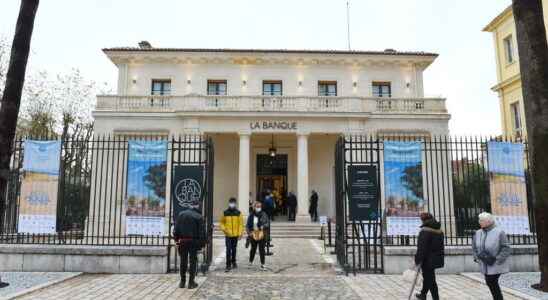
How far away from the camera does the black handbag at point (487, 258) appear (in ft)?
19.4

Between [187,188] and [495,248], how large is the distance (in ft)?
22.4

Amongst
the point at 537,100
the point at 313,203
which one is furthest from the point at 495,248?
the point at 313,203

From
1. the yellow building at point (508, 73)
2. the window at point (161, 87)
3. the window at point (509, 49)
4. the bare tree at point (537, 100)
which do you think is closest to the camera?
the bare tree at point (537, 100)

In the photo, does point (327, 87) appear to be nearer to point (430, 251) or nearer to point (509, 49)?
point (509, 49)

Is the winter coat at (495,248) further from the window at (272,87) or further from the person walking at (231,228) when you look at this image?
the window at (272,87)

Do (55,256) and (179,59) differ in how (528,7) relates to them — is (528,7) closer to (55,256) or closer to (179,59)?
(55,256)

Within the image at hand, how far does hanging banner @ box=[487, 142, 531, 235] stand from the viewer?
34.3ft

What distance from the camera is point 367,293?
7598 millimetres

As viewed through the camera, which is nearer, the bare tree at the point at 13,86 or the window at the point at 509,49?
the bare tree at the point at 13,86

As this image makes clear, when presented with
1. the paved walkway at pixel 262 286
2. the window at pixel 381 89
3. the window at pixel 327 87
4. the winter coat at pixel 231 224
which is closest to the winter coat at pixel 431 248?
the paved walkway at pixel 262 286

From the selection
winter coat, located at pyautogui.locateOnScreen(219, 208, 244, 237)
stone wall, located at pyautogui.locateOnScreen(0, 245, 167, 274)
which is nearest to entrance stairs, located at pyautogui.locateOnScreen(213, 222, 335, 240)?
winter coat, located at pyautogui.locateOnScreen(219, 208, 244, 237)

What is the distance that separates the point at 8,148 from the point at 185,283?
482 cm

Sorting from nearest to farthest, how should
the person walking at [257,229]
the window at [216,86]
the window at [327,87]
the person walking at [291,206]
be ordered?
the person walking at [257,229], the person walking at [291,206], the window at [216,86], the window at [327,87]

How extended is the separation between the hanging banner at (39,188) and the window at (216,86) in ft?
51.2
